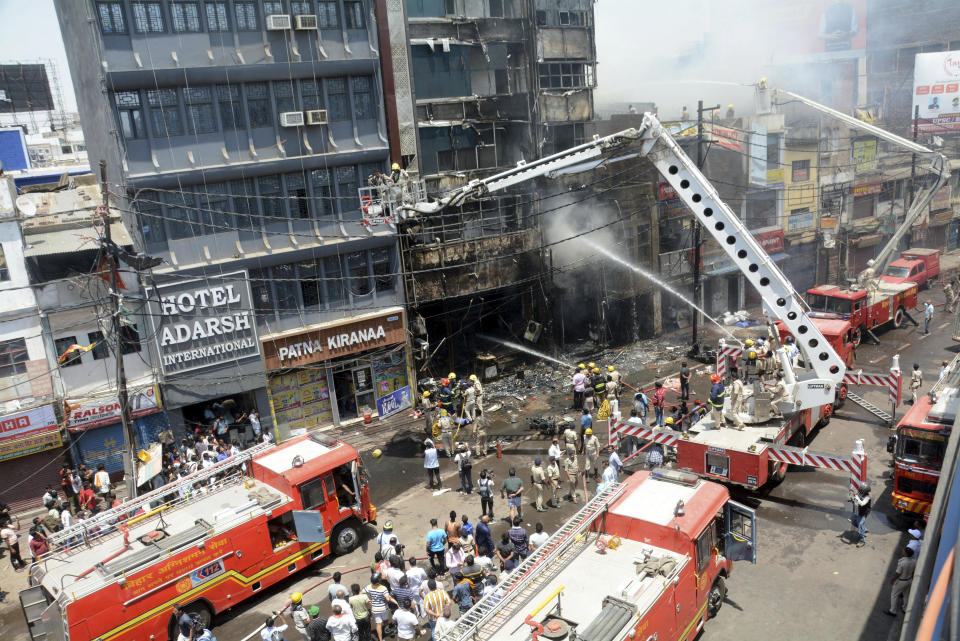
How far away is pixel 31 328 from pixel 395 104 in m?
13.3

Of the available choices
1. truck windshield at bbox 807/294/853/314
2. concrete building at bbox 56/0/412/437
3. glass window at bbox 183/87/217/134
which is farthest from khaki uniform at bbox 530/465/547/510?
truck windshield at bbox 807/294/853/314

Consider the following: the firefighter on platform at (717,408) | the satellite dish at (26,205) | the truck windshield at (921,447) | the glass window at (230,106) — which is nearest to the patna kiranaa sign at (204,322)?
the satellite dish at (26,205)

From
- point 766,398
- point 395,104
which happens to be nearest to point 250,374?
point 395,104

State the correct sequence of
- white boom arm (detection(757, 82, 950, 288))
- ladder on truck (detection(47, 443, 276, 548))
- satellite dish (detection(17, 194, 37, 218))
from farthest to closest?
white boom arm (detection(757, 82, 950, 288)) < satellite dish (detection(17, 194, 37, 218)) < ladder on truck (detection(47, 443, 276, 548))

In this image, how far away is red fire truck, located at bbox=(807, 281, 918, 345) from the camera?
2680 cm

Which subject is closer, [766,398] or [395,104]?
[766,398]

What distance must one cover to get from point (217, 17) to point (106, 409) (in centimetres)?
1197

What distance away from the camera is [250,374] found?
71.6ft

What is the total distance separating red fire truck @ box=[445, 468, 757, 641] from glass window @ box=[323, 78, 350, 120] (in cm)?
1623

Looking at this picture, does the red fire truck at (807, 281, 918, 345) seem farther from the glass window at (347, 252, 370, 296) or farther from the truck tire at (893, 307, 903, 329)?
the glass window at (347, 252, 370, 296)

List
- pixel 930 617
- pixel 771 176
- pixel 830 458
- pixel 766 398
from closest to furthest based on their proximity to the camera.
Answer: pixel 930 617
pixel 830 458
pixel 766 398
pixel 771 176

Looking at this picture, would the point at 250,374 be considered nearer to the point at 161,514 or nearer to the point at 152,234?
the point at 152,234

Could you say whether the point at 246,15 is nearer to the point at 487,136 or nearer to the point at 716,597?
the point at 487,136

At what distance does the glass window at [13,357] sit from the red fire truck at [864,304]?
26.0m
